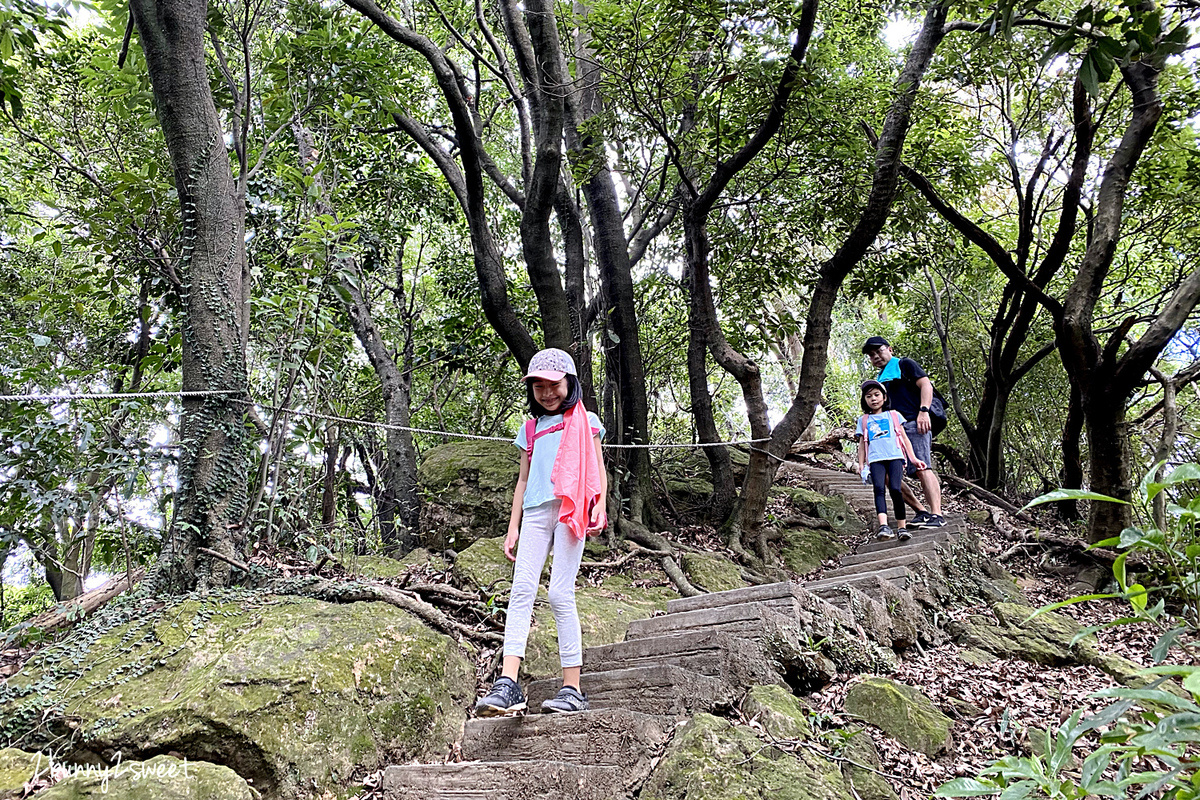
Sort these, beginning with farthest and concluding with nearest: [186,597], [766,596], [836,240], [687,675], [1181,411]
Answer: [1181,411] < [836,240] < [766,596] < [186,597] < [687,675]

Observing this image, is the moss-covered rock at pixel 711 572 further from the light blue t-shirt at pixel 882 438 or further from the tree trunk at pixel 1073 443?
the tree trunk at pixel 1073 443

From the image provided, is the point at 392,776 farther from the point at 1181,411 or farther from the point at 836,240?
the point at 1181,411

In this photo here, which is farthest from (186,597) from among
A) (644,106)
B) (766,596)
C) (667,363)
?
(667,363)

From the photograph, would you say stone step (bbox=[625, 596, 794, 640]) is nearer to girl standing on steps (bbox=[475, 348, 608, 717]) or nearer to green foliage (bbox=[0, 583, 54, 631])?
girl standing on steps (bbox=[475, 348, 608, 717])

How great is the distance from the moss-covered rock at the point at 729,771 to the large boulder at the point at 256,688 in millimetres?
1462

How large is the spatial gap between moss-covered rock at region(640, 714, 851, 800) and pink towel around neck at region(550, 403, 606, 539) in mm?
1104

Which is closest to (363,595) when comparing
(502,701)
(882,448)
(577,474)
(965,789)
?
(502,701)

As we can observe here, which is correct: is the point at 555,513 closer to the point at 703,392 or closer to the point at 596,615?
the point at 596,615

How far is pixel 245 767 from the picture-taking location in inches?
119

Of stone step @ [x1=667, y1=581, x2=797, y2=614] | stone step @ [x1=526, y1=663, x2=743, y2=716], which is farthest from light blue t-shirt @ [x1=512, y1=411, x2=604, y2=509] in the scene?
stone step @ [x1=667, y1=581, x2=797, y2=614]

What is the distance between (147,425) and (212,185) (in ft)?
22.5

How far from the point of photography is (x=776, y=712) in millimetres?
3264

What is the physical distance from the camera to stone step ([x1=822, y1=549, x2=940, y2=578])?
5.59 meters

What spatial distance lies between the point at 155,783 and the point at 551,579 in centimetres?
178
